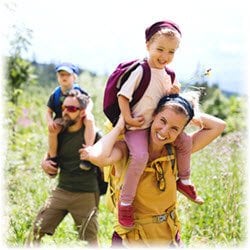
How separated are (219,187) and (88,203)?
1.18 metres

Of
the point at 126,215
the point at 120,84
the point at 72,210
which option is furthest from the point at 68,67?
the point at 126,215

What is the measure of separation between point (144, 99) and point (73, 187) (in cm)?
159

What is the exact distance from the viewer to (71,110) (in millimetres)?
4129

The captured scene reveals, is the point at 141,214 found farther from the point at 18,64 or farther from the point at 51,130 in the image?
the point at 18,64

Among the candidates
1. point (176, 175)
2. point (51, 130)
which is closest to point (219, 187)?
point (51, 130)

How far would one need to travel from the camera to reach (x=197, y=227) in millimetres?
4598

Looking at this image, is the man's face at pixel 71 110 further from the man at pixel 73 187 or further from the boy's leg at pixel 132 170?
the boy's leg at pixel 132 170

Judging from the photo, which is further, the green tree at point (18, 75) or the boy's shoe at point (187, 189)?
the green tree at point (18, 75)

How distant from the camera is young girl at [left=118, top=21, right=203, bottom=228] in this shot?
9.45 feet

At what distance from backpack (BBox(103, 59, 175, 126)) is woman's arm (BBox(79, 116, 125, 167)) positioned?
99 millimetres

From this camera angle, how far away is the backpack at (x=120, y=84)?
2.92 m

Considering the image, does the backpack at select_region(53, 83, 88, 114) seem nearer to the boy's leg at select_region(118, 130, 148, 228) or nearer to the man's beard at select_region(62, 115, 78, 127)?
the man's beard at select_region(62, 115, 78, 127)

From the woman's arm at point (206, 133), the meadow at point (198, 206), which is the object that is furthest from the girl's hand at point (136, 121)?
the meadow at point (198, 206)

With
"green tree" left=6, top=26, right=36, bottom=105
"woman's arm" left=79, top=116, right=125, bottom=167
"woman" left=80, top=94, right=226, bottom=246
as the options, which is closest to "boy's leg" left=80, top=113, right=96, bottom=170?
"woman" left=80, top=94, right=226, bottom=246
